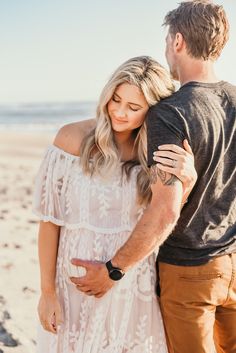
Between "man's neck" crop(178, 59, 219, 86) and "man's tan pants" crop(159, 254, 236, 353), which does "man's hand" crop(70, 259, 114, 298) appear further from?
"man's neck" crop(178, 59, 219, 86)

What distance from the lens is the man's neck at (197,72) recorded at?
2695 millimetres

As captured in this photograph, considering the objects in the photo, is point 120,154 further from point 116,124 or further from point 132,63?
point 132,63

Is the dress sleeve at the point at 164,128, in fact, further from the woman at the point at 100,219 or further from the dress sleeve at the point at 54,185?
the dress sleeve at the point at 54,185

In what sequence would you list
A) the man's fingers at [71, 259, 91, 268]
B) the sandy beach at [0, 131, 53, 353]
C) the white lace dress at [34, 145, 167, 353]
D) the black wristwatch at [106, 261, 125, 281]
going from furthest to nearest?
the sandy beach at [0, 131, 53, 353], the white lace dress at [34, 145, 167, 353], the man's fingers at [71, 259, 91, 268], the black wristwatch at [106, 261, 125, 281]

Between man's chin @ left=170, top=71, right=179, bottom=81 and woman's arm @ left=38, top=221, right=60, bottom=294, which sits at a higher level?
man's chin @ left=170, top=71, right=179, bottom=81

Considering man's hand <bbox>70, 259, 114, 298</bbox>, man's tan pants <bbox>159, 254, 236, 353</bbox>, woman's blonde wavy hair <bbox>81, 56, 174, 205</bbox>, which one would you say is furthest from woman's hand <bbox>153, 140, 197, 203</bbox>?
man's hand <bbox>70, 259, 114, 298</bbox>

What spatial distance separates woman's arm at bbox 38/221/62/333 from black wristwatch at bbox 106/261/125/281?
16.5 inches

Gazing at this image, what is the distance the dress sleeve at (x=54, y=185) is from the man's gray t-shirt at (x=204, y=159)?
52 centimetres

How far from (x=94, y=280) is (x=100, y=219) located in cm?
32

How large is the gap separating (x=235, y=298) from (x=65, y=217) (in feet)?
3.10

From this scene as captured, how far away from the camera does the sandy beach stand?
14.2ft

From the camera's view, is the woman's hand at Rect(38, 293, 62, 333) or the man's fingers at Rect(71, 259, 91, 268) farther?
the woman's hand at Rect(38, 293, 62, 333)

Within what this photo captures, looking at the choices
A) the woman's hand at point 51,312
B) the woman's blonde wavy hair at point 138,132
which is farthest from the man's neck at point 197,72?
the woman's hand at point 51,312

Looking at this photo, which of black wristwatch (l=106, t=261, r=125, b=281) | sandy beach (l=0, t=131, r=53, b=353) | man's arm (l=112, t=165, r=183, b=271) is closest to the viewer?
man's arm (l=112, t=165, r=183, b=271)
